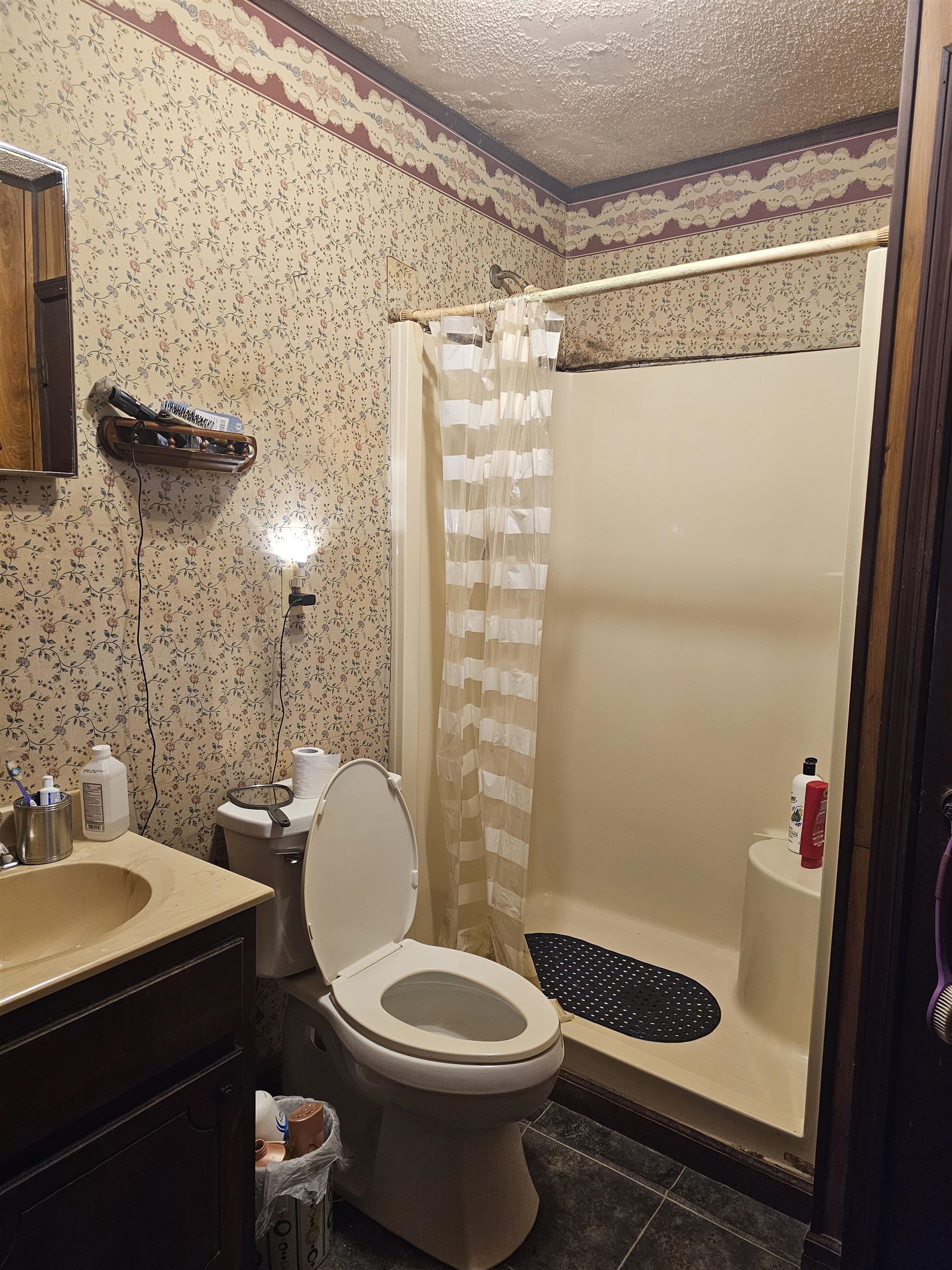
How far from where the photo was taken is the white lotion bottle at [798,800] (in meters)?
2.22

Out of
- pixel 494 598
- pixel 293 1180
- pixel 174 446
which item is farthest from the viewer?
pixel 494 598

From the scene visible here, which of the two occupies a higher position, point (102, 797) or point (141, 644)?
point (141, 644)

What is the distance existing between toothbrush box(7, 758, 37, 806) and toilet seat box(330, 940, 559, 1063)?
28.1 inches

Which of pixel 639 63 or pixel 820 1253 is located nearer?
pixel 820 1253

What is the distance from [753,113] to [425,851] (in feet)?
7.66

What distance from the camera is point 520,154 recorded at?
2527 mm

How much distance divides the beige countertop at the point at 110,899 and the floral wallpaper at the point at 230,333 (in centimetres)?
21

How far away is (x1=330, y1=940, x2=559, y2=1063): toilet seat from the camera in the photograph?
148 cm

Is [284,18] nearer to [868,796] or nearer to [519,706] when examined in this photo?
[519,706]

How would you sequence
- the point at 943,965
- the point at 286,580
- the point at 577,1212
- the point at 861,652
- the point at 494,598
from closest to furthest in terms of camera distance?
1. the point at 943,965
2. the point at 861,652
3. the point at 577,1212
4. the point at 286,580
5. the point at 494,598

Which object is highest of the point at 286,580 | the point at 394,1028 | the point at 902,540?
the point at 902,540

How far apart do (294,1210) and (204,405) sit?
159 cm

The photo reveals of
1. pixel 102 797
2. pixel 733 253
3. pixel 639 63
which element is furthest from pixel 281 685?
pixel 733 253

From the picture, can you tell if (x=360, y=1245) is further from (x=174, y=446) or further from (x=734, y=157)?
(x=734, y=157)
